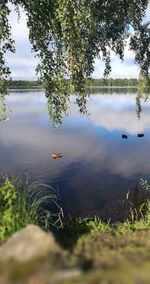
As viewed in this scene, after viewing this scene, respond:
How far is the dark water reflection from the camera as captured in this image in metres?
22.1

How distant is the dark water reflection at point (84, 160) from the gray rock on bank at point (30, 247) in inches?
502

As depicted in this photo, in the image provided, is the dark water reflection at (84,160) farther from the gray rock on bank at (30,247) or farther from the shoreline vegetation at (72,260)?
the gray rock on bank at (30,247)

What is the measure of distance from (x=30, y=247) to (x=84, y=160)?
28.0 metres

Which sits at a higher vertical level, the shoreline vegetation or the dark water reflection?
the shoreline vegetation

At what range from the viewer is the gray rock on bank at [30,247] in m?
5.54

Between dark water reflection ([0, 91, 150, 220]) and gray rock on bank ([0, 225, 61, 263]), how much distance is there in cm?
1276

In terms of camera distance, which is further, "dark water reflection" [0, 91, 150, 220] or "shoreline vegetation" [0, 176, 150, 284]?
"dark water reflection" [0, 91, 150, 220]

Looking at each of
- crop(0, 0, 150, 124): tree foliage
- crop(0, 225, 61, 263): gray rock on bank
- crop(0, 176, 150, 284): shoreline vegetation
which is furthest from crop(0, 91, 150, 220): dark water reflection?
crop(0, 225, 61, 263): gray rock on bank

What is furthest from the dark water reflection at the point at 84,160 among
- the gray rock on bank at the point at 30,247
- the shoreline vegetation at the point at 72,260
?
the gray rock on bank at the point at 30,247

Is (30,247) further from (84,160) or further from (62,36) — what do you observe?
(84,160)

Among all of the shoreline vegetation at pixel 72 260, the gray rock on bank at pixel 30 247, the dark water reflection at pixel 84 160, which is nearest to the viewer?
the shoreline vegetation at pixel 72 260

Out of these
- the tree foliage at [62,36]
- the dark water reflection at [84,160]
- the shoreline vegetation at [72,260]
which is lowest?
the dark water reflection at [84,160]

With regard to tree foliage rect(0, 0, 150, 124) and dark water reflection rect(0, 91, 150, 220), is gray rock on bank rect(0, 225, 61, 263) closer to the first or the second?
tree foliage rect(0, 0, 150, 124)

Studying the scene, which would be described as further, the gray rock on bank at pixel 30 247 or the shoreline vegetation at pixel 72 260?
the gray rock on bank at pixel 30 247
